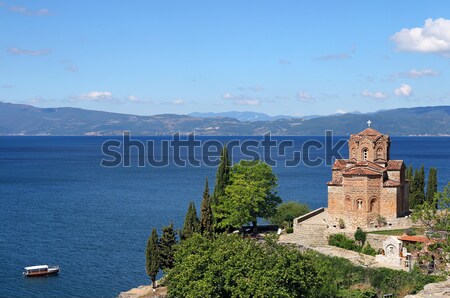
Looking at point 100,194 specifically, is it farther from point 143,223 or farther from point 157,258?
point 157,258

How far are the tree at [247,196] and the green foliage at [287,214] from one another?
2075 mm

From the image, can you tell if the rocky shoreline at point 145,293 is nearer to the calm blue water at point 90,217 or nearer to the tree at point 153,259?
the tree at point 153,259

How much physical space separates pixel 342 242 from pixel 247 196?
374 inches

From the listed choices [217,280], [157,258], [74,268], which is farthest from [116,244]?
[217,280]

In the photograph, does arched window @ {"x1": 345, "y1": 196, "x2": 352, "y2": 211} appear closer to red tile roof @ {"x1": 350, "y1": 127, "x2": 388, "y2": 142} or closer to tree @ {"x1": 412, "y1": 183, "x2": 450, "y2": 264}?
red tile roof @ {"x1": 350, "y1": 127, "x2": 388, "y2": 142}

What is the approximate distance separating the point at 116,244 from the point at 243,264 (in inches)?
1355

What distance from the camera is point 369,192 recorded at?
50062mm

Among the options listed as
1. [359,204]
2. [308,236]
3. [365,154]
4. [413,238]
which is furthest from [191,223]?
[365,154]

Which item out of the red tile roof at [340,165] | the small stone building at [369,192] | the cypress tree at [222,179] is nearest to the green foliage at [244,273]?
the small stone building at [369,192]

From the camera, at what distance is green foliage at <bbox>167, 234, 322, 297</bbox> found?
92.9 feet

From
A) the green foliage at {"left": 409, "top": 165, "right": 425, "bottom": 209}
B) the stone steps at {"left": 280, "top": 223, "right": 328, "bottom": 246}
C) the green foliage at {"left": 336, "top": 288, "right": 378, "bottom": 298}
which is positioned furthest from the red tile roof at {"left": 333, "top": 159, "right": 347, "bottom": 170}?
the green foliage at {"left": 336, "top": 288, "right": 378, "bottom": 298}

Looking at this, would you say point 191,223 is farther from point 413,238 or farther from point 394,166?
point 394,166

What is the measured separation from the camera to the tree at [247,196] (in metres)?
51.3

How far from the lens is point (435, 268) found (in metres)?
38.8
